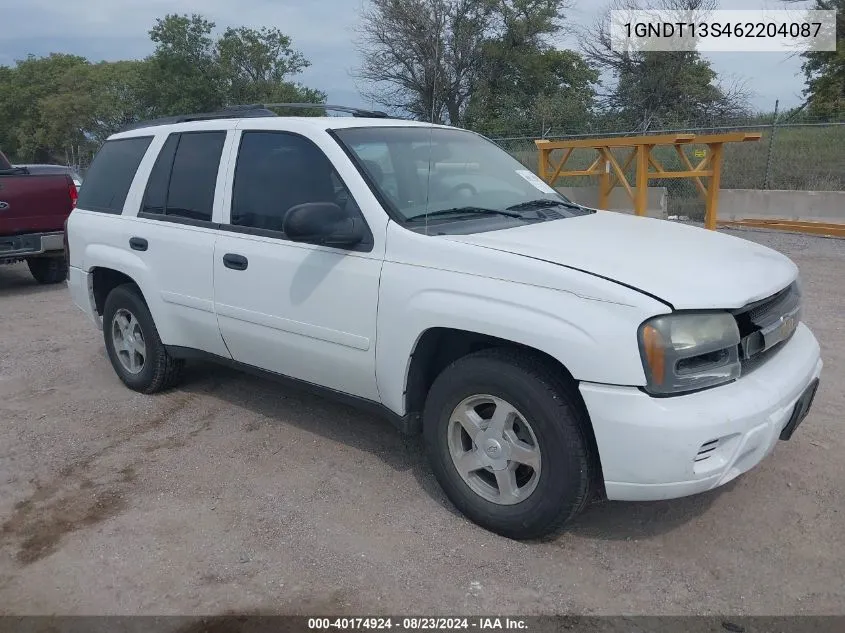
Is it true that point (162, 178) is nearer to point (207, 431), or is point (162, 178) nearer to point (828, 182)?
point (207, 431)

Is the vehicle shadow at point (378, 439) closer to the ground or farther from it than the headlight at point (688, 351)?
closer to the ground

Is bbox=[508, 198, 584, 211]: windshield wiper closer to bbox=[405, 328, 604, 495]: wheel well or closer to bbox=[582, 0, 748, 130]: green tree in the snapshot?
bbox=[405, 328, 604, 495]: wheel well

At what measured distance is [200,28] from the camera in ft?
131

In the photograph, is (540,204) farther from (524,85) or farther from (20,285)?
(524,85)

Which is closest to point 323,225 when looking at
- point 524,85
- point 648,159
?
point 648,159

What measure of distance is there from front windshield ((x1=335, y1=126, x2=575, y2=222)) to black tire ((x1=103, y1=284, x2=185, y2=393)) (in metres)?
2.01

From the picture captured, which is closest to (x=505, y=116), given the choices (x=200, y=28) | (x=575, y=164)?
(x=575, y=164)

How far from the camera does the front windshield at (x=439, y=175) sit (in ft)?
12.5

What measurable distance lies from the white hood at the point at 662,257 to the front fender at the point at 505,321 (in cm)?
17

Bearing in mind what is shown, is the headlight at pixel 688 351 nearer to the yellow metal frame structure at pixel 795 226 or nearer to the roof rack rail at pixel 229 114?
the roof rack rail at pixel 229 114

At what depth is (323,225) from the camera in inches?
139

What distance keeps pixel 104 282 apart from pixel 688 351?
424 centimetres

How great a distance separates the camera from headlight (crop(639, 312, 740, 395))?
9.16 ft

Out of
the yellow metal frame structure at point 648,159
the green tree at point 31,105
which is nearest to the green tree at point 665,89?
the yellow metal frame structure at point 648,159
